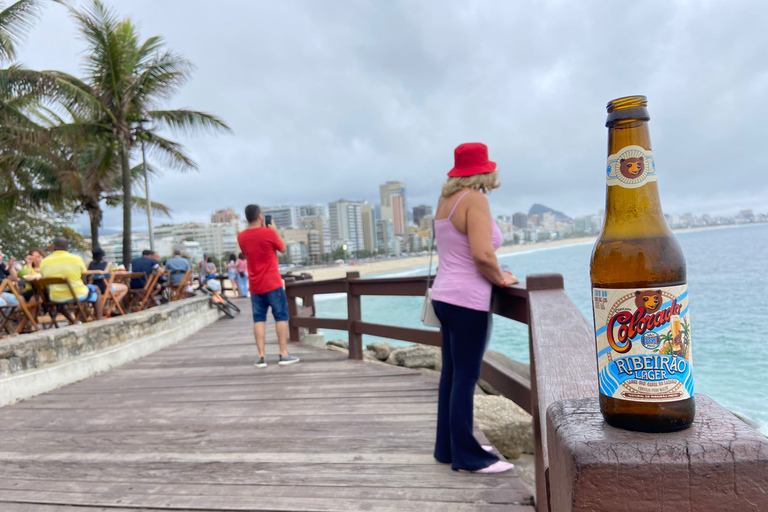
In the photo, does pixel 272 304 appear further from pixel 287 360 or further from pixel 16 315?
pixel 16 315

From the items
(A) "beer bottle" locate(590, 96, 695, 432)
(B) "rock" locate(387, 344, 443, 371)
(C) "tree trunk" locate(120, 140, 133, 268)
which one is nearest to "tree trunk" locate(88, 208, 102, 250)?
(C) "tree trunk" locate(120, 140, 133, 268)

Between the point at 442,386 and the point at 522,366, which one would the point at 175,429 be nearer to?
the point at 442,386

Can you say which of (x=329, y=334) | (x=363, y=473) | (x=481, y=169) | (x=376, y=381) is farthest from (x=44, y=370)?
(x=329, y=334)

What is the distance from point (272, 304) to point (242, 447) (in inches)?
96.4

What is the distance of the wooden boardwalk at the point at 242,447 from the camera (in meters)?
2.57

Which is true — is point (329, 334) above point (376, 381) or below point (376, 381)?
below

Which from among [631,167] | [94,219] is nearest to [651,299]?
[631,167]

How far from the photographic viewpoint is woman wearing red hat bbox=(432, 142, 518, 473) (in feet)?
8.25

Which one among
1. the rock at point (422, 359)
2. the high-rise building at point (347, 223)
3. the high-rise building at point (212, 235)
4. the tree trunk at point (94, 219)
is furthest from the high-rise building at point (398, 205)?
the high-rise building at point (212, 235)

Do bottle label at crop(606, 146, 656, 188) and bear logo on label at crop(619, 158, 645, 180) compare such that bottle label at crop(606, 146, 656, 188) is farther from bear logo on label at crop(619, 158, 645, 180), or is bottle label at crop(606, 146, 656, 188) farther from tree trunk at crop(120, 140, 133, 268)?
tree trunk at crop(120, 140, 133, 268)

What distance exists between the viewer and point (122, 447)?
11.4 ft

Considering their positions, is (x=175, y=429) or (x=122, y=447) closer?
(x=122, y=447)

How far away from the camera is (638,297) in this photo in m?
0.71

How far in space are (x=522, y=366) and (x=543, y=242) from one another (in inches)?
6784
